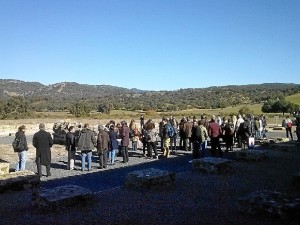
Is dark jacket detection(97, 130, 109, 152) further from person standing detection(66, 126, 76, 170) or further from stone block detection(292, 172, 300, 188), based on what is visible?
stone block detection(292, 172, 300, 188)

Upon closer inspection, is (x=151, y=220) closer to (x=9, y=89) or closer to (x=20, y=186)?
(x=20, y=186)

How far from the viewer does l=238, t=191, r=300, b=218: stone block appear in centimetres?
595

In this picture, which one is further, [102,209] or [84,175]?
[84,175]

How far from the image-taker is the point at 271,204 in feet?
20.2

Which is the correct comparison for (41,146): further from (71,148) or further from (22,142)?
(71,148)

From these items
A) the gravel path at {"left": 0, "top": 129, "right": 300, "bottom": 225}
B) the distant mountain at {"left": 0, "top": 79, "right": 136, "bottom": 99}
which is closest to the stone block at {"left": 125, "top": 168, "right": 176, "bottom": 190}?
the gravel path at {"left": 0, "top": 129, "right": 300, "bottom": 225}

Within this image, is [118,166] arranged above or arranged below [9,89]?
below

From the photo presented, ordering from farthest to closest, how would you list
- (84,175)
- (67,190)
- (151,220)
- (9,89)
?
(9,89)
(84,175)
(67,190)
(151,220)

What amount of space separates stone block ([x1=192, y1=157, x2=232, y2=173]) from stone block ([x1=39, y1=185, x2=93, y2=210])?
182 inches

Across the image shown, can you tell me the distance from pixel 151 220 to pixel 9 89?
14284cm

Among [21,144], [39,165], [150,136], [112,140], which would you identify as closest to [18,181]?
[39,165]

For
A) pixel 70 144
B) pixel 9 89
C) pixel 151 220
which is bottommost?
pixel 151 220

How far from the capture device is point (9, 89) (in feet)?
448

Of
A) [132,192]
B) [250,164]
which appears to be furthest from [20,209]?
[250,164]
